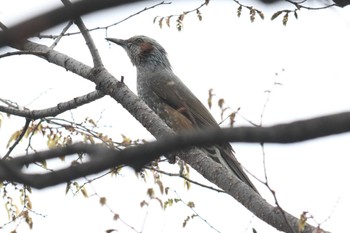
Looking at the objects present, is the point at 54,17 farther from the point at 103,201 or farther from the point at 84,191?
the point at 84,191

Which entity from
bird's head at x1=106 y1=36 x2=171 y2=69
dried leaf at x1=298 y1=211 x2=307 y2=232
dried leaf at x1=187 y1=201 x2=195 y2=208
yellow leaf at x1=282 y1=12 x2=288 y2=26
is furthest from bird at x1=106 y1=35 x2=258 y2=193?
dried leaf at x1=298 y1=211 x2=307 y2=232

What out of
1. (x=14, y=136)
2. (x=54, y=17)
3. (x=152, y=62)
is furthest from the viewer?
(x=152, y=62)

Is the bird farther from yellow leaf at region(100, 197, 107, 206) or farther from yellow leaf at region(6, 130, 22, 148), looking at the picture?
yellow leaf at region(6, 130, 22, 148)

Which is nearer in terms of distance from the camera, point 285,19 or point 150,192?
point 150,192

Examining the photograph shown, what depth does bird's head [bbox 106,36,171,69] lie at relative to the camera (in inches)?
338

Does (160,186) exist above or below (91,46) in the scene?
below

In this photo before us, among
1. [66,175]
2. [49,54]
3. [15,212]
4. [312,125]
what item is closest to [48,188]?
[66,175]

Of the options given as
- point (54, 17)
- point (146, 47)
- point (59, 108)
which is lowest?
point (54, 17)

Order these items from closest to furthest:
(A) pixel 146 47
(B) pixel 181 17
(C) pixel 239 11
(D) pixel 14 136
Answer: (C) pixel 239 11, (D) pixel 14 136, (B) pixel 181 17, (A) pixel 146 47

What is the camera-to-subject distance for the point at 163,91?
760cm

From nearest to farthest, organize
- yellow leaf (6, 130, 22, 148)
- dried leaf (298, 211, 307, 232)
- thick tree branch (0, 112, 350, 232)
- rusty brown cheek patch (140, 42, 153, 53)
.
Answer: thick tree branch (0, 112, 350, 232) → dried leaf (298, 211, 307, 232) → yellow leaf (6, 130, 22, 148) → rusty brown cheek patch (140, 42, 153, 53)

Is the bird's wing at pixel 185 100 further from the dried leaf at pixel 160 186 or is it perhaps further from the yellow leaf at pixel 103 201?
the yellow leaf at pixel 103 201

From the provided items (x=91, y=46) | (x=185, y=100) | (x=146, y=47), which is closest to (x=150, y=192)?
(x=91, y=46)

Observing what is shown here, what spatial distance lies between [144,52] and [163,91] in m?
1.29
